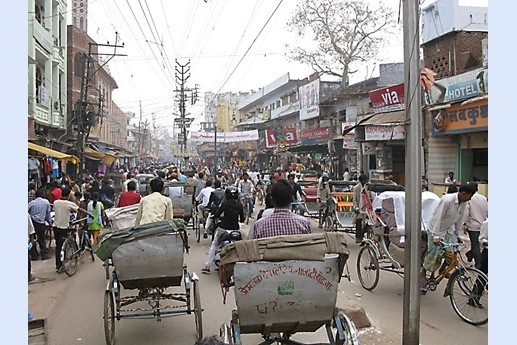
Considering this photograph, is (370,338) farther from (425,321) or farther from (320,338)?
(425,321)

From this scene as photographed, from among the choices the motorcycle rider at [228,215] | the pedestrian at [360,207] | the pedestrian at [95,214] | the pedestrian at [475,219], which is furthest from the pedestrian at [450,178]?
the pedestrian at [95,214]

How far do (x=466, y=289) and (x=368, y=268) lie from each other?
2.06 meters

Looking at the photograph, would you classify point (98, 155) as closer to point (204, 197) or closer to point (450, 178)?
point (204, 197)

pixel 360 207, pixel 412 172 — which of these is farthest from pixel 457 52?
pixel 412 172

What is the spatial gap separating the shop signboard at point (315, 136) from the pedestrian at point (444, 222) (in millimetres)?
23225

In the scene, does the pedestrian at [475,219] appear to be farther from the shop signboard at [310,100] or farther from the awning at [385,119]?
the shop signboard at [310,100]

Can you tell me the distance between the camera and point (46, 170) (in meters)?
19.1

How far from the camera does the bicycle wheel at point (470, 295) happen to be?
249 inches

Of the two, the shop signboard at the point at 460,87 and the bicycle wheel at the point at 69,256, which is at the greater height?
the shop signboard at the point at 460,87

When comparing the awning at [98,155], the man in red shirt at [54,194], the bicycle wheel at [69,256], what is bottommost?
the bicycle wheel at [69,256]

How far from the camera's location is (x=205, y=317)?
22.6ft

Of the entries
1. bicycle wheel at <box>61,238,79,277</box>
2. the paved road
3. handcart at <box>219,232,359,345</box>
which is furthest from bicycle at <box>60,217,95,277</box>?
handcart at <box>219,232,359,345</box>

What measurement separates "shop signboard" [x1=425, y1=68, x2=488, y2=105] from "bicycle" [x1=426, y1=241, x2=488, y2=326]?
8283 mm

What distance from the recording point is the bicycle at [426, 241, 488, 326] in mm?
6341
